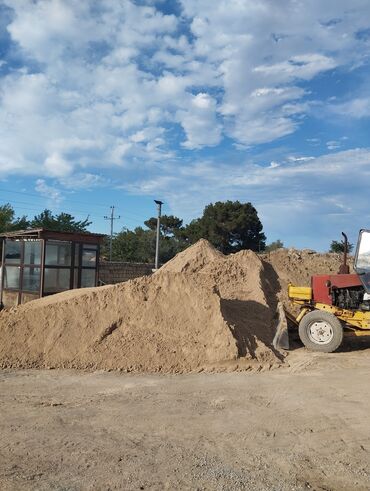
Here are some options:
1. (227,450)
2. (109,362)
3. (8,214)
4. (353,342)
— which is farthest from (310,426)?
(8,214)

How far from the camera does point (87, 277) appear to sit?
658 inches

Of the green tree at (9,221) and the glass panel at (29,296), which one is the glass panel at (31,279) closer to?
the glass panel at (29,296)

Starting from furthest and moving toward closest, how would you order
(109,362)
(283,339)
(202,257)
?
(202,257) < (283,339) < (109,362)

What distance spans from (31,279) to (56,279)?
808mm

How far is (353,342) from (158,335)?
5.61 m

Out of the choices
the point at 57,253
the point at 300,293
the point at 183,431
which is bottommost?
the point at 183,431

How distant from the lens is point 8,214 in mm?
33875

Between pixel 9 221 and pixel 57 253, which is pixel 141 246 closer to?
pixel 9 221

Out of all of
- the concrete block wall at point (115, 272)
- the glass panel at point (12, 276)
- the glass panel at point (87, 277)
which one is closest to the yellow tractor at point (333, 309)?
the glass panel at point (87, 277)

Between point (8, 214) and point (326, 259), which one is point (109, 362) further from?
point (8, 214)

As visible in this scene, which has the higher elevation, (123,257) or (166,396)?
(123,257)

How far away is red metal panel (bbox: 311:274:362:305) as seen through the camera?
1162cm

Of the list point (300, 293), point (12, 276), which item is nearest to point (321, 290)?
point (300, 293)

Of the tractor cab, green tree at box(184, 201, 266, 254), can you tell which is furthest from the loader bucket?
green tree at box(184, 201, 266, 254)
